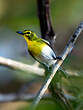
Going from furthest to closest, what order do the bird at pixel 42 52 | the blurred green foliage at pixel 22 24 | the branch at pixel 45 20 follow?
the blurred green foliage at pixel 22 24, the branch at pixel 45 20, the bird at pixel 42 52

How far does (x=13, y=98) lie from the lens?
1.91 meters

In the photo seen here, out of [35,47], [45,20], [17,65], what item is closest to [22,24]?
[17,65]

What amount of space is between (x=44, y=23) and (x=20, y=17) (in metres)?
1.88

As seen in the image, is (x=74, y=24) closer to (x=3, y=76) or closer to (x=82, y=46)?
(x=82, y=46)

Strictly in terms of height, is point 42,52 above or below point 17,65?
above

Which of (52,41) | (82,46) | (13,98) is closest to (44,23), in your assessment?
(52,41)

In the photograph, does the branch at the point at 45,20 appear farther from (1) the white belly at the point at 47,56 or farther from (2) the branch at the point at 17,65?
(2) the branch at the point at 17,65

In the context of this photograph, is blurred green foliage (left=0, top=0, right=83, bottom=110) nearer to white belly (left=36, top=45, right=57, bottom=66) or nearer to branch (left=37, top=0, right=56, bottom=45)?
branch (left=37, top=0, right=56, bottom=45)

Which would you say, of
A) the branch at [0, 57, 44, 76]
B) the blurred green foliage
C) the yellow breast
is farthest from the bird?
the blurred green foliage

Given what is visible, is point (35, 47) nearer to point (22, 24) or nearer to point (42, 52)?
point (42, 52)

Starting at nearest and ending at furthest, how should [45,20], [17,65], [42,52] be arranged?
[42,52]
[45,20]
[17,65]

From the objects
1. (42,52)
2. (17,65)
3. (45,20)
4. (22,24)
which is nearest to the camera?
(42,52)

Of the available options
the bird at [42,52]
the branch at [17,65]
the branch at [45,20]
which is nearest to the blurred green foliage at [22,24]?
the branch at [17,65]

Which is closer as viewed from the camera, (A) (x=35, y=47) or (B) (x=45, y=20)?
(A) (x=35, y=47)
